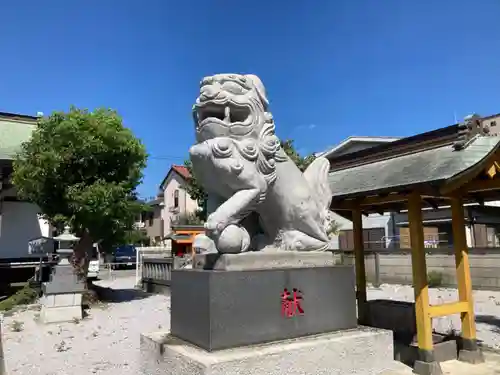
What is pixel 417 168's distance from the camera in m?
4.46

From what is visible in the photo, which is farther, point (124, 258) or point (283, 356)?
point (124, 258)

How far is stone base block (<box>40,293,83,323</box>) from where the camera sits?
329 inches

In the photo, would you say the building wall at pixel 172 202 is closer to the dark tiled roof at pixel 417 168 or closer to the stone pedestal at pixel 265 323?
the dark tiled roof at pixel 417 168

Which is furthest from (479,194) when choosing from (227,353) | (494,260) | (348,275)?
(494,260)

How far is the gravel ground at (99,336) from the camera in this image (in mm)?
5336

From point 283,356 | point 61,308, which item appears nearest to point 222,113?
point 283,356

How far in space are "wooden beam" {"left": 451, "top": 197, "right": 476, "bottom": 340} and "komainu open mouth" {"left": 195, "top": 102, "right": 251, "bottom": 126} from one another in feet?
10.1

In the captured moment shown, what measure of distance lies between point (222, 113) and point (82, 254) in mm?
8557

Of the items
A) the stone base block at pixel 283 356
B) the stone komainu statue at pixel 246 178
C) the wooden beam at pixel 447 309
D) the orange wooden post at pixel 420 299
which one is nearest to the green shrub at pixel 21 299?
the stone base block at pixel 283 356

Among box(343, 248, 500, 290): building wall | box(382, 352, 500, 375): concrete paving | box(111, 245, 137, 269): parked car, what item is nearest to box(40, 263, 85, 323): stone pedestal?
A: box(343, 248, 500, 290): building wall

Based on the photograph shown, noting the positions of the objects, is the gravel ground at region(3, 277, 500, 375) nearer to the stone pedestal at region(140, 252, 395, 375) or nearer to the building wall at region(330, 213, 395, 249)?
the stone pedestal at region(140, 252, 395, 375)

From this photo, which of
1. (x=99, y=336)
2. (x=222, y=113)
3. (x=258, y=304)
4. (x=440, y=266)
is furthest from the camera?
(x=440, y=266)

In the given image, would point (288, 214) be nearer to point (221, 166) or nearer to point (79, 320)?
point (221, 166)

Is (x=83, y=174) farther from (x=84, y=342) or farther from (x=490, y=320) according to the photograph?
(x=490, y=320)
